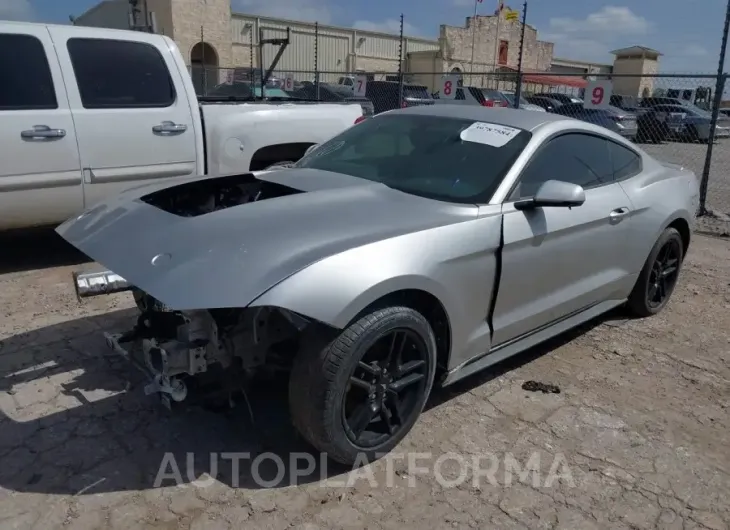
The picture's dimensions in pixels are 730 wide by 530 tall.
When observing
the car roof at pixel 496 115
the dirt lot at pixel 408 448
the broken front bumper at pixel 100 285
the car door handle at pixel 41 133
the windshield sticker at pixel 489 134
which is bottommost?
the dirt lot at pixel 408 448

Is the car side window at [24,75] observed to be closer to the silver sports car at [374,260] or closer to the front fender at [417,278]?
the silver sports car at [374,260]

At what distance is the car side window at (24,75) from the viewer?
491 centimetres

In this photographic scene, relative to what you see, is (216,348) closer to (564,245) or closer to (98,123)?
(564,245)

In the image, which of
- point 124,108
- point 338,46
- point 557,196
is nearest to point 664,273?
point 557,196

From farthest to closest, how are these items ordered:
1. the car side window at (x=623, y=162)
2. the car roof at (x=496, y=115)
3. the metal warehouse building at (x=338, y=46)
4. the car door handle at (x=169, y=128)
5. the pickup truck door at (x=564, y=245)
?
1. the metal warehouse building at (x=338, y=46)
2. the car door handle at (x=169, y=128)
3. the car side window at (x=623, y=162)
4. the car roof at (x=496, y=115)
5. the pickup truck door at (x=564, y=245)

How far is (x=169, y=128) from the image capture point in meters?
5.61

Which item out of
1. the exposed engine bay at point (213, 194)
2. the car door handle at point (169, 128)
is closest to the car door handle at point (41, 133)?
the car door handle at point (169, 128)

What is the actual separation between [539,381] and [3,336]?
3.44 meters

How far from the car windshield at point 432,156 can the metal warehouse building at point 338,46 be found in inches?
1132

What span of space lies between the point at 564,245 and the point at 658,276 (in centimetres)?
169

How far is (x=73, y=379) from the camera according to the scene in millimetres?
3594

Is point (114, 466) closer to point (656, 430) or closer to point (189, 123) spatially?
point (656, 430)

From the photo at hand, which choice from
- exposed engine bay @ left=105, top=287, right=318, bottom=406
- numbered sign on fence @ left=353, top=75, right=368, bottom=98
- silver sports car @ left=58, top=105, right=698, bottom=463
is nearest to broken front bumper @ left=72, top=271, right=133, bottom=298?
silver sports car @ left=58, top=105, right=698, bottom=463

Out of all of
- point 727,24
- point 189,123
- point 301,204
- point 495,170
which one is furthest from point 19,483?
point 727,24
